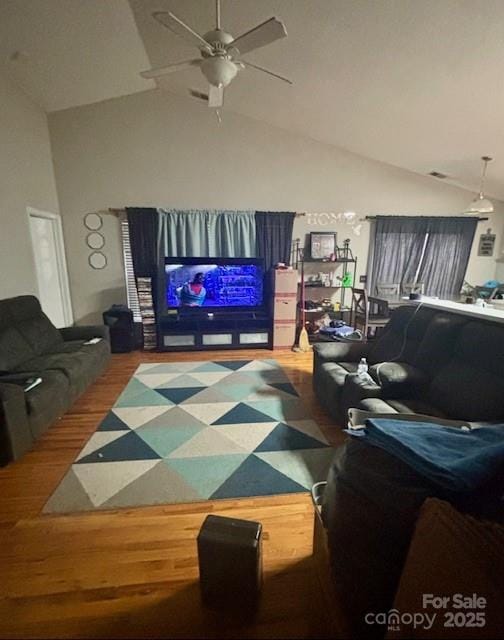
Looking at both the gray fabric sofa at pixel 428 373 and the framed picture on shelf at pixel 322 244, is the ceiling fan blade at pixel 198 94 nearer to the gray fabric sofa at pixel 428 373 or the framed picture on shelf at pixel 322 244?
the framed picture on shelf at pixel 322 244

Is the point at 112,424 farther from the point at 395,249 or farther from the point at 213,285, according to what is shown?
the point at 395,249

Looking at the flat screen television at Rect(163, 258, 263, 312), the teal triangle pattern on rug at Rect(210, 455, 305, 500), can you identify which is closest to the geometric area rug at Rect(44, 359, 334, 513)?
the teal triangle pattern on rug at Rect(210, 455, 305, 500)

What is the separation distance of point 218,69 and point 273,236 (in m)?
2.84

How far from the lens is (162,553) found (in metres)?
1.47

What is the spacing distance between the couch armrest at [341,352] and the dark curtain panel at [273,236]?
6.91 ft

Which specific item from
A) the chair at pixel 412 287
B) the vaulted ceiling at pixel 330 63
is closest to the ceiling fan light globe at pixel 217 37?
the vaulted ceiling at pixel 330 63

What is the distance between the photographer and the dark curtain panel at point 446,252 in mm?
5117

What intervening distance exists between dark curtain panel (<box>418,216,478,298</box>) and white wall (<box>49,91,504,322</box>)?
255mm

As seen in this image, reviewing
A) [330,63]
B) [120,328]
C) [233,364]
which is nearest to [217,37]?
[330,63]

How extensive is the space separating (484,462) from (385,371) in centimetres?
158

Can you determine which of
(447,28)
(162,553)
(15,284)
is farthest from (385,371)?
(15,284)

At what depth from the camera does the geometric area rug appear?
6.13 ft

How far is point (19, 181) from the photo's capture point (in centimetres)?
355

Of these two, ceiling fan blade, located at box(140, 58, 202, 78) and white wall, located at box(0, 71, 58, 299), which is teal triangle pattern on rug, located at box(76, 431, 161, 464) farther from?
ceiling fan blade, located at box(140, 58, 202, 78)
